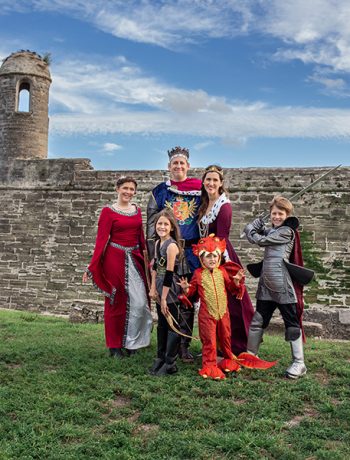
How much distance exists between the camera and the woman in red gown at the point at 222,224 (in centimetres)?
571

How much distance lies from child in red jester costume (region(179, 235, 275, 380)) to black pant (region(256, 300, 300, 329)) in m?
0.27

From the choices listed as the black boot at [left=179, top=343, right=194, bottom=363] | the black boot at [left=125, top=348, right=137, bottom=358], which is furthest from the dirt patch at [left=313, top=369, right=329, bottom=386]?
the black boot at [left=125, top=348, right=137, bottom=358]

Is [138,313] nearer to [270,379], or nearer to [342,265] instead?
[270,379]

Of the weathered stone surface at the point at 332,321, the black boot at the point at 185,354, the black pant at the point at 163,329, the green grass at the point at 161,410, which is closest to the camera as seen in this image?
the green grass at the point at 161,410

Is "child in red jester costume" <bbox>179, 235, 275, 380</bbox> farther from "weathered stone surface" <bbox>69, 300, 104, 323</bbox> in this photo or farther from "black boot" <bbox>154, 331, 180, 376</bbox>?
"weathered stone surface" <bbox>69, 300, 104, 323</bbox>

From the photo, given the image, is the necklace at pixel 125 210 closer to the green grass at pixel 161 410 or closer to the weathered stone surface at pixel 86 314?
the green grass at pixel 161 410

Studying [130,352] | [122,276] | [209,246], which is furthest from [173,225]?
[130,352]

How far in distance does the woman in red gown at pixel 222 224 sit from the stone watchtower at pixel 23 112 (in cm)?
1187

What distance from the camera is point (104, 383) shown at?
16.7 feet

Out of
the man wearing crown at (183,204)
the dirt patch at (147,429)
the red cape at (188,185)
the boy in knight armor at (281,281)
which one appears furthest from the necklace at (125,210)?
the dirt patch at (147,429)

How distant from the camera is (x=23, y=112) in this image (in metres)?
16.7

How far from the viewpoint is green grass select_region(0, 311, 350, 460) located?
147 inches

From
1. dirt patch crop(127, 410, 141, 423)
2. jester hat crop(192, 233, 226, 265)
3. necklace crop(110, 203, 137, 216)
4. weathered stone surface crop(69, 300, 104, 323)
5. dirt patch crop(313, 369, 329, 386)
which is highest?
necklace crop(110, 203, 137, 216)

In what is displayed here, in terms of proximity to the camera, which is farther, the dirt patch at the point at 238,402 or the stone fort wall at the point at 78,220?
the stone fort wall at the point at 78,220
